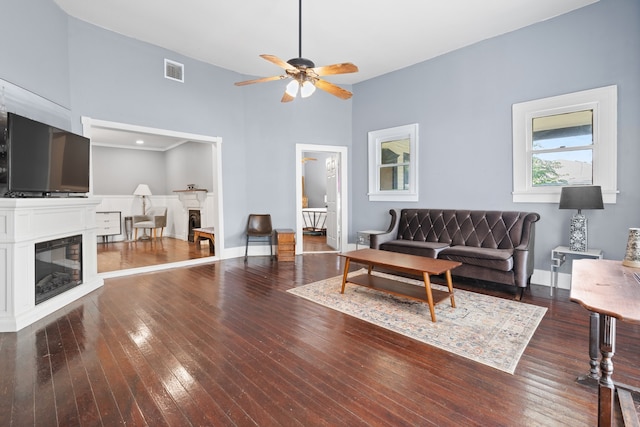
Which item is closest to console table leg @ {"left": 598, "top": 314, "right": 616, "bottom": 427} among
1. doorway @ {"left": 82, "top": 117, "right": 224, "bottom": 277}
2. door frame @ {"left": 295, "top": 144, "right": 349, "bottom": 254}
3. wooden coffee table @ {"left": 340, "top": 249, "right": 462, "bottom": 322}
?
wooden coffee table @ {"left": 340, "top": 249, "right": 462, "bottom": 322}

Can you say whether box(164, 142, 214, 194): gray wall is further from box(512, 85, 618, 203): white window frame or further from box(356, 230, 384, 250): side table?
box(512, 85, 618, 203): white window frame

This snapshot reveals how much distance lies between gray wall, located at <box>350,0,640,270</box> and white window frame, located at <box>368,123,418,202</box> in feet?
0.35

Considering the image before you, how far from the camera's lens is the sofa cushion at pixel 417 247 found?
157 inches

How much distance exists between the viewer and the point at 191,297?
3.48 metres

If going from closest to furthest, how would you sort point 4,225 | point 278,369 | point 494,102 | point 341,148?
point 278,369 → point 4,225 → point 494,102 → point 341,148

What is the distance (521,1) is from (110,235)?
30.1 ft

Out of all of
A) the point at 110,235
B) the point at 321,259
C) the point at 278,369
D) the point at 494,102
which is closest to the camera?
the point at 278,369

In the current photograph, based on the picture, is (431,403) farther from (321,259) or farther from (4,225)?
(321,259)

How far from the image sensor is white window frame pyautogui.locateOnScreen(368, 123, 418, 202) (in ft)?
17.2

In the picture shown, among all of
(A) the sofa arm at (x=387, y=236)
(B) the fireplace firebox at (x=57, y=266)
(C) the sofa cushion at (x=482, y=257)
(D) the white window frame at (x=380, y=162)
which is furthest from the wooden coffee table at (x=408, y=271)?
(B) the fireplace firebox at (x=57, y=266)

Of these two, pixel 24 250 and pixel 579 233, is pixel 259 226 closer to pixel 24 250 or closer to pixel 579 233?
pixel 24 250

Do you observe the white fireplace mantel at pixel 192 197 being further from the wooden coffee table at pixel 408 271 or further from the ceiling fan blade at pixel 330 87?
the wooden coffee table at pixel 408 271

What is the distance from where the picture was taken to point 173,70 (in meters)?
4.85

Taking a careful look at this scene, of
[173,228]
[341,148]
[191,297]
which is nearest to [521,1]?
[341,148]
